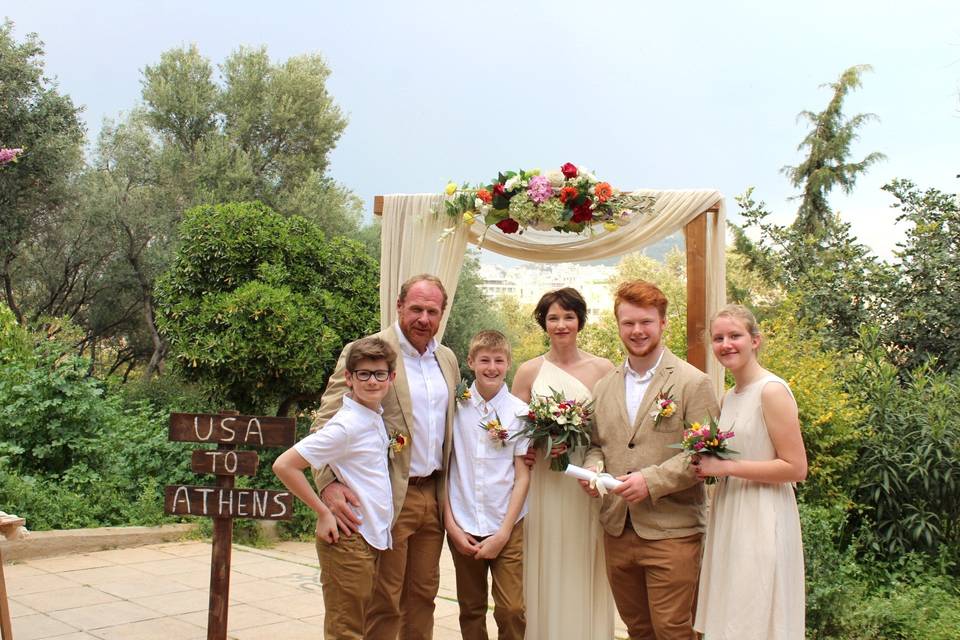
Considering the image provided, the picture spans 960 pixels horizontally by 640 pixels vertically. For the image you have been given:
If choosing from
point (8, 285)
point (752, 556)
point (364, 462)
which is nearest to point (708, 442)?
point (752, 556)

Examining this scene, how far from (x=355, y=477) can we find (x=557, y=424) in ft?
2.77

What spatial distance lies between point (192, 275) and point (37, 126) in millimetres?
6907

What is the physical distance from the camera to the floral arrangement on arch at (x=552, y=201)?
4.32 meters

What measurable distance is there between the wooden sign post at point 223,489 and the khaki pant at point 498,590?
0.80 meters

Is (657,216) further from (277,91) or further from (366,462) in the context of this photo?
(277,91)

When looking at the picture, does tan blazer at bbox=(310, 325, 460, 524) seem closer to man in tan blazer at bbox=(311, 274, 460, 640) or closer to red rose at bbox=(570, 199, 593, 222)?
man in tan blazer at bbox=(311, 274, 460, 640)

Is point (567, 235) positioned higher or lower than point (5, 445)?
higher

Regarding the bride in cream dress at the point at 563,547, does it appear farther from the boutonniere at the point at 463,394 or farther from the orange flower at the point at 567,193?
the orange flower at the point at 567,193

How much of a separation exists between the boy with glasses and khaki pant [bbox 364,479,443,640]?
0.12 meters

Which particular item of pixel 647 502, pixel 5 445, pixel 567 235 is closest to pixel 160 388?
pixel 5 445

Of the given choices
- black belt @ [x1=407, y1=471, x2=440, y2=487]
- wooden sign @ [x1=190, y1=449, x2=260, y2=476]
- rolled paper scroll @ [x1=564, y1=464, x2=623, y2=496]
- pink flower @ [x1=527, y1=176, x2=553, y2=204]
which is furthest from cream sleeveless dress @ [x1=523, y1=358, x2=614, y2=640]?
wooden sign @ [x1=190, y1=449, x2=260, y2=476]

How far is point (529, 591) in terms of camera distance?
3777mm

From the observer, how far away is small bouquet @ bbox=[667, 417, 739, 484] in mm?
3066

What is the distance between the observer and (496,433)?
138 inches
